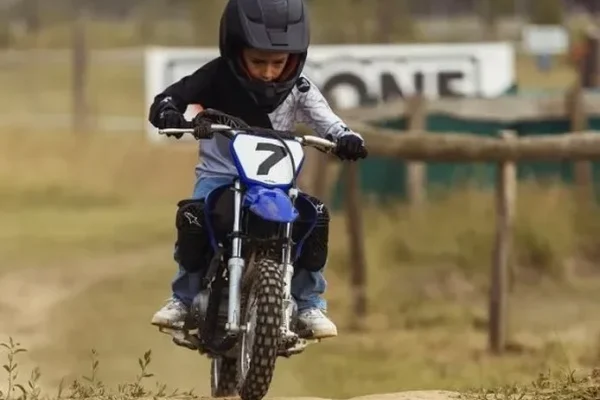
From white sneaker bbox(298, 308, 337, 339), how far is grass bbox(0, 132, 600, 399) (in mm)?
1286

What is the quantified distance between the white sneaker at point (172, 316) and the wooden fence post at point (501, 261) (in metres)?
5.11

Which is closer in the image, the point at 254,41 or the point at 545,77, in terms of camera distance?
the point at 254,41

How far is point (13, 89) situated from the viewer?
3847 centimetres

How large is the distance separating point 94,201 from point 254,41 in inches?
634

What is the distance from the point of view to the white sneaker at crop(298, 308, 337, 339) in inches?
253

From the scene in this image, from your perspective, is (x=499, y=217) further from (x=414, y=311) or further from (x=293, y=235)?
(x=293, y=235)

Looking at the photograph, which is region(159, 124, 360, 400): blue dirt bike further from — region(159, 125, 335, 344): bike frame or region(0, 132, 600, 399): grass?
region(0, 132, 600, 399): grass

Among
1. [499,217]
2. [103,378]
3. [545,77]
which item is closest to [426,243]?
[499,217]

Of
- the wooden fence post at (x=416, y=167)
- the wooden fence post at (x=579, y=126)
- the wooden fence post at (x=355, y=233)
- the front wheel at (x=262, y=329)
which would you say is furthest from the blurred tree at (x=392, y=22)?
the front wheel at (x=262, y=329)

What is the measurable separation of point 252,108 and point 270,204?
2.01 feet

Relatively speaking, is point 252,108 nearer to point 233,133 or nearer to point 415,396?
point 233,133

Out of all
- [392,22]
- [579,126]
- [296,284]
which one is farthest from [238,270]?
[392,22]

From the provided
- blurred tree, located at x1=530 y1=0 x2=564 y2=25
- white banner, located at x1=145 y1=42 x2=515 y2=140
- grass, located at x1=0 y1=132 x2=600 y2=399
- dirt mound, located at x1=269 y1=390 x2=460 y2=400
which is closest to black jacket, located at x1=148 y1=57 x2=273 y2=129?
dirt mound, located at x1=269 y1=390 x2=460 y2=400

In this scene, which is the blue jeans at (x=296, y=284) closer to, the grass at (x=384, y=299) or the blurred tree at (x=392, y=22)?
Answer: the grass at (x=384, y=299)
